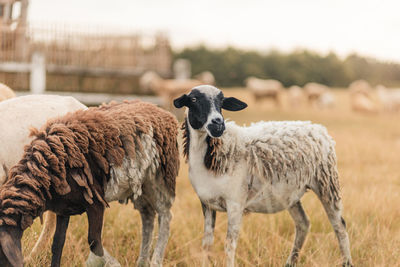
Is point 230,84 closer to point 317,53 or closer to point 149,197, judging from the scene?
point 317,53

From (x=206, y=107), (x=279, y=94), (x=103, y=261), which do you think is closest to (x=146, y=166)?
(x=206, y=107)

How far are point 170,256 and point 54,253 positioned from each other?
4.09ft

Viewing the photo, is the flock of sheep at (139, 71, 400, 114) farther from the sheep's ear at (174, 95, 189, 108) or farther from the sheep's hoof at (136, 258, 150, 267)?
the sheep's ear at (174, 95, 189, 108)

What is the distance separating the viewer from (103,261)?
3416 millimetres

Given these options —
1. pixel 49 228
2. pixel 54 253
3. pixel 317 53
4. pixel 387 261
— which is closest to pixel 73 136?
pixel 54 253

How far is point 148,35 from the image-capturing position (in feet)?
50.9

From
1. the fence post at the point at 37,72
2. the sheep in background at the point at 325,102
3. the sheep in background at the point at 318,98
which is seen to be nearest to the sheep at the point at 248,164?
the fence post at the point at 37,72

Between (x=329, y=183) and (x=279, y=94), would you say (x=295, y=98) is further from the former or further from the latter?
(x=329, y=183)

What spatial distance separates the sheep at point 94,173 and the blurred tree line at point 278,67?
142 ft

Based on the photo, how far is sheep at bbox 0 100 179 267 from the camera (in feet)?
9.20

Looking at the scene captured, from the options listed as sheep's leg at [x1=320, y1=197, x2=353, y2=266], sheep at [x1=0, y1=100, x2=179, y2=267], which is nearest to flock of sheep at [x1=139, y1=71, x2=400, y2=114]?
sheep at [x1=0, y1=100, x2=179, y2=267]

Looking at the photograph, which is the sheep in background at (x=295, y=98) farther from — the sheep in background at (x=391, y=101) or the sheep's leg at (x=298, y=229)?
the sheep's leg at (x=298, y=229)

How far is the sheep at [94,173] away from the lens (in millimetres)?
2803

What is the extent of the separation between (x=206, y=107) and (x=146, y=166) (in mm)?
740
